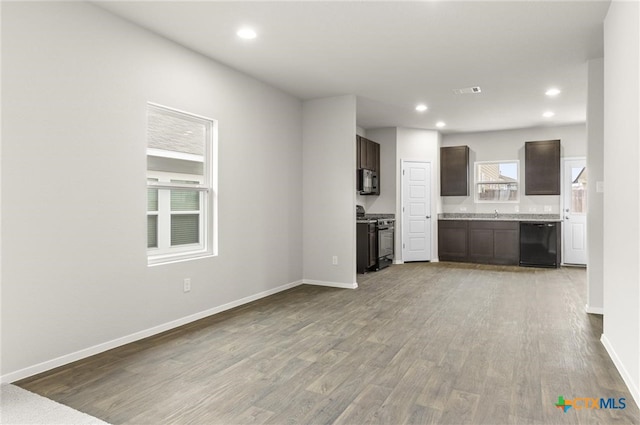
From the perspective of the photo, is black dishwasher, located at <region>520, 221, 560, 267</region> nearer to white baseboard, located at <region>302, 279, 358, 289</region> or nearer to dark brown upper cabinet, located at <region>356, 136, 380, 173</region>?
dark brown upper cabinet, located at <region>356, 136, 380, 173</region>

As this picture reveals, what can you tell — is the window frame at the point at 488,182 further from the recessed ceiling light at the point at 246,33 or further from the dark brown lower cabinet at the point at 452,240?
the recessed ceiling light at the point at 246,33

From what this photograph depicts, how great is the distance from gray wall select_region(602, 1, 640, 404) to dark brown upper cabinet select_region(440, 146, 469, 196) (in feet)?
16.7

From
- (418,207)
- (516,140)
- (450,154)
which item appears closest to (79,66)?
(418,207)

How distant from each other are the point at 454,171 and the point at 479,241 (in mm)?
1584

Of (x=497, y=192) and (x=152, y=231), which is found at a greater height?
(x=497, y=192)

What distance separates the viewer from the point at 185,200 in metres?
3.96

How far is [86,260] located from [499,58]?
172 inches

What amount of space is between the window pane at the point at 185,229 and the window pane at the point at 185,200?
0.08m

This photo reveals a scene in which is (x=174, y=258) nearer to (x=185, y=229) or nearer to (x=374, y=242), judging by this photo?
(x=185, y=229)

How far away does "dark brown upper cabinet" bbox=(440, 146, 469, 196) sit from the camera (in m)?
8.12

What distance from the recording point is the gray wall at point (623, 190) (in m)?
2.24

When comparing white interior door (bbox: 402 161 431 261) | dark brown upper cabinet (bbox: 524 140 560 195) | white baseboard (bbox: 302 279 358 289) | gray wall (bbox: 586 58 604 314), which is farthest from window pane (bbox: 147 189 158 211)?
dark brown upper cabinet (bbox: 524 140 560 195)

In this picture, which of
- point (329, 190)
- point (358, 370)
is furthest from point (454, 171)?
point (358, 370)

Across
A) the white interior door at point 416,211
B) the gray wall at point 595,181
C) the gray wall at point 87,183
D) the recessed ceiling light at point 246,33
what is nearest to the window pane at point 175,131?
the gray wall at point 87,183
